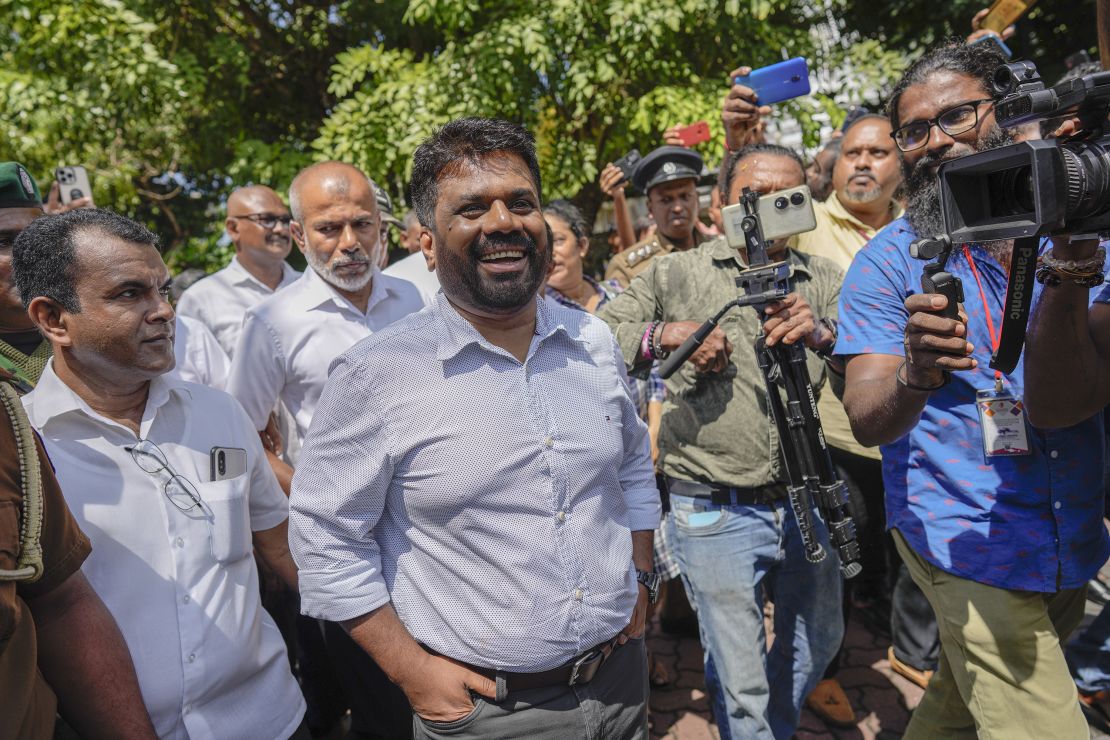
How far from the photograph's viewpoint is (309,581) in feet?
5.45

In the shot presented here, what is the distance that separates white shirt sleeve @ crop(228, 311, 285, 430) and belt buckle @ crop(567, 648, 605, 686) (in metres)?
1.72

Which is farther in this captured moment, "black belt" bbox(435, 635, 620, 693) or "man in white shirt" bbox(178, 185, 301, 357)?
"man in white shirt" bbox(178, 185, 301, 357)

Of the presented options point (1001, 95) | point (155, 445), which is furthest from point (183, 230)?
point (1001, 95)

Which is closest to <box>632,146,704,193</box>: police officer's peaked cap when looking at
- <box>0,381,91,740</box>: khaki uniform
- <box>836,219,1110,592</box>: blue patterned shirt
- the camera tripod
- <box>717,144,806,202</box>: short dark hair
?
<box>717,144,806,202</box>: short dark hair

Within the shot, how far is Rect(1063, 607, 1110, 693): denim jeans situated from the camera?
288 centimetres

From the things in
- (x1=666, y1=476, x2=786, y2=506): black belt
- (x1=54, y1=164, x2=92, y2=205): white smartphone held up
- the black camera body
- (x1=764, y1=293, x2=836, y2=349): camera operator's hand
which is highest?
(x1=54, y1=164, x2=92, y2=205): white smartphone held up

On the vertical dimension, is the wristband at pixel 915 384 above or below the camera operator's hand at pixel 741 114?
below

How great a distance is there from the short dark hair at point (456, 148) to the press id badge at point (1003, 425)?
50.5 inches

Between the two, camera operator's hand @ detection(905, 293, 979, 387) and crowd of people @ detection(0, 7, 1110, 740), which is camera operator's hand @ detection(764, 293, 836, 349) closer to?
crowd of people @ detection(0, 7, 1110, 740)

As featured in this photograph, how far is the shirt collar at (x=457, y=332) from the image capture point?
5.51 ft

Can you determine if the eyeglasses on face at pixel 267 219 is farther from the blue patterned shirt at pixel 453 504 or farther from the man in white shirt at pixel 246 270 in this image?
the blue patterned shirt at pixel 453 504

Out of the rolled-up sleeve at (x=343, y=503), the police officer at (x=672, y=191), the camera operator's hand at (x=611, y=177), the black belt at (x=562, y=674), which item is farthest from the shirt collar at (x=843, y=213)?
the rolled-up sleeve at (x=343, y=503)

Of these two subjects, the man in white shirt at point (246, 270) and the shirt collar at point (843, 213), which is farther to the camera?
the man in white shirt at point (246, 270)

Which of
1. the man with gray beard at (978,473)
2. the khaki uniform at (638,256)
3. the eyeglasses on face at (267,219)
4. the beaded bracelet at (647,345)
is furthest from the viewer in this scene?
the eyeglasses on face at (267,219)
